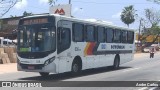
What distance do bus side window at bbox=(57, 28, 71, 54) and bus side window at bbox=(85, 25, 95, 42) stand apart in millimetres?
2179

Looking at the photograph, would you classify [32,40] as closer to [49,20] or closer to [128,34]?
[49,20]

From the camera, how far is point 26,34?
60.3 ft

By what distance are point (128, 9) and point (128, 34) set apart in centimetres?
8108

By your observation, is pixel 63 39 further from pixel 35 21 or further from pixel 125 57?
pixel 125 57

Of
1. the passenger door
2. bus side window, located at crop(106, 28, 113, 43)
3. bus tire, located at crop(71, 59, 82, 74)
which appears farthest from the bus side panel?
the passenger door

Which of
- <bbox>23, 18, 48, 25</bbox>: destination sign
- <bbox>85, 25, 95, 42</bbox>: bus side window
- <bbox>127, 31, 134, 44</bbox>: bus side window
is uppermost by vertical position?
<bbox>23, 18, 48, 25</bbox>: destination sign

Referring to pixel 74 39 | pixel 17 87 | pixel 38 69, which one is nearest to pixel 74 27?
pixel 74 39

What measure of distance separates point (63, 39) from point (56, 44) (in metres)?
0.68

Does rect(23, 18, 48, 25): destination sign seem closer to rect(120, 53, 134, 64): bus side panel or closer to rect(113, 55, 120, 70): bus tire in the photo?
rect(113, 55, 120, 70): bus tire

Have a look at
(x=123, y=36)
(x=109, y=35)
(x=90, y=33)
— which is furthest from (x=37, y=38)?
(x=123, y=36)

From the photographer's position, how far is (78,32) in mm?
19750

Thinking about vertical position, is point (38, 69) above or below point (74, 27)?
below

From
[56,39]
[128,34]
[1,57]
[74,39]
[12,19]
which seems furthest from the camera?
[12,19]

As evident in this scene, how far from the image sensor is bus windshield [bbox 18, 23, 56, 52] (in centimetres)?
1770
